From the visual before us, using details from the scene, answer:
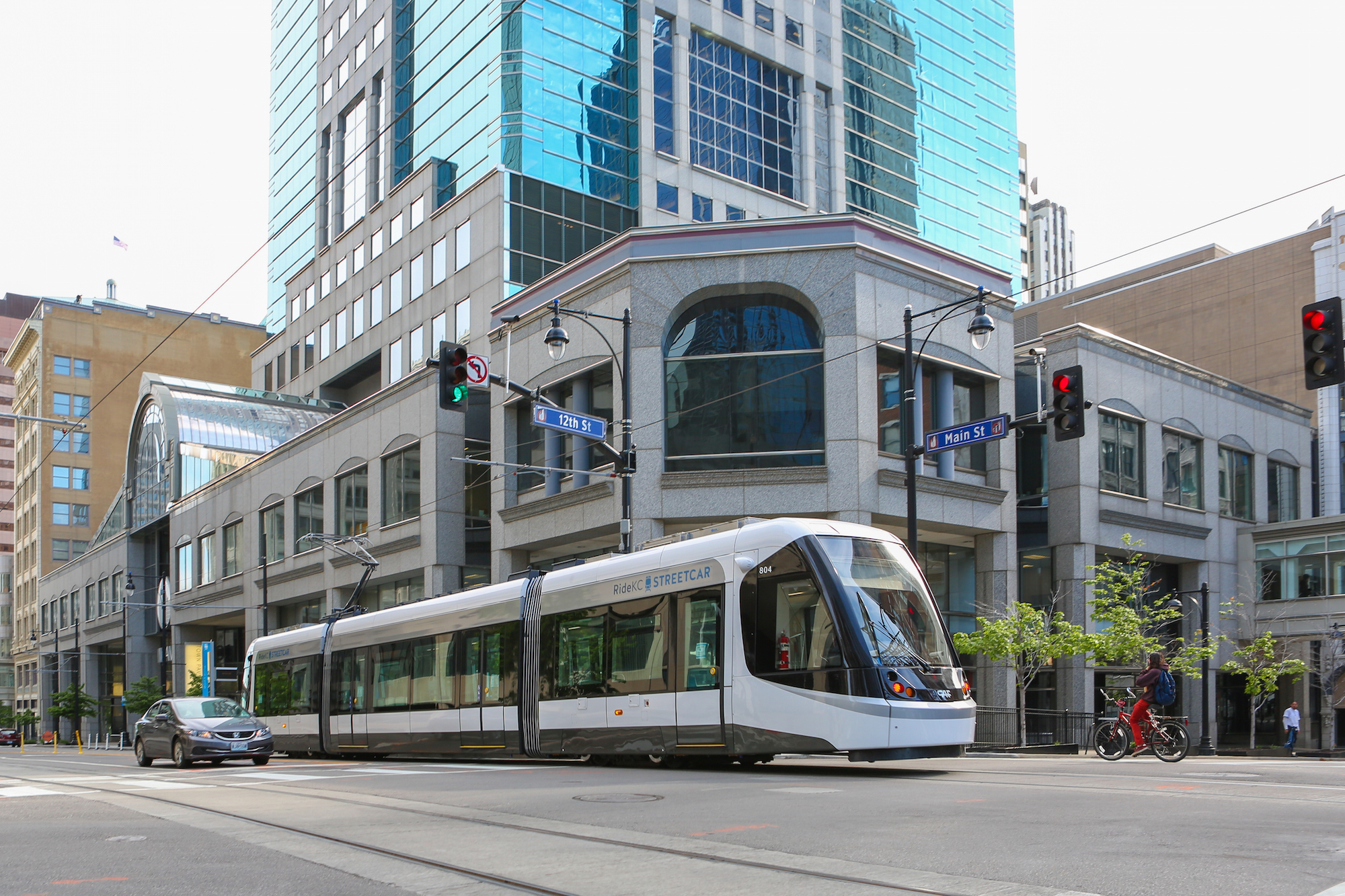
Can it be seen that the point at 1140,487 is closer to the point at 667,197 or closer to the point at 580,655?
the point at 580,655

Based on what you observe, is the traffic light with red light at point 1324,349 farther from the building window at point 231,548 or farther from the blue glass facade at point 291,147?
the blue glass facade at point 291,147

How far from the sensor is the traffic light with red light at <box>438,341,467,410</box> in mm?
19828

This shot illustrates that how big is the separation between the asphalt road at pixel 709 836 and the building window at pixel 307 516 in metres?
33.8

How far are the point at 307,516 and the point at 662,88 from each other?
2538cm

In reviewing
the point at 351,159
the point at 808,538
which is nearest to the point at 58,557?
the point at 351,159

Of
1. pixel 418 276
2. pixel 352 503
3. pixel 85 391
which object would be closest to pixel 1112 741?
pixel 352 503

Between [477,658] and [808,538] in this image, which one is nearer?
[808,538]

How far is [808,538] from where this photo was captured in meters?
15.9

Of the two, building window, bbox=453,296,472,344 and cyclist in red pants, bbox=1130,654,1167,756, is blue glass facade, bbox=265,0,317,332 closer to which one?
building window, bbox=453,296,472,344

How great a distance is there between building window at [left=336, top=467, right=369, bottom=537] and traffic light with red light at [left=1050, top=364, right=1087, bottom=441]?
95.4 feet

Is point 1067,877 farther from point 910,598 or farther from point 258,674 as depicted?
point 258,674

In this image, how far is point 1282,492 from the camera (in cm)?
4634

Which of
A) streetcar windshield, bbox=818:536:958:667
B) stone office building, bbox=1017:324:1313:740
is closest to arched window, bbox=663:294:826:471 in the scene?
stone office building, bbox=1017:324:1313:740

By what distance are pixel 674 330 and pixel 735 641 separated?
55.0ft
